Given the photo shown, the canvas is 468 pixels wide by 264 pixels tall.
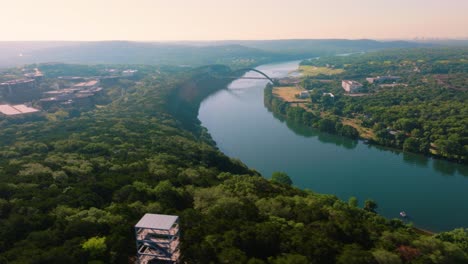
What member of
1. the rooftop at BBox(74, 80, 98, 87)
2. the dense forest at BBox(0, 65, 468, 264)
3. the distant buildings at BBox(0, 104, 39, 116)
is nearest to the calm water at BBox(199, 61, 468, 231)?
the dense forest at BBox(0, 65, 468, 264)

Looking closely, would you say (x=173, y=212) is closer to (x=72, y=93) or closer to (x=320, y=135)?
(x=320, y=135)

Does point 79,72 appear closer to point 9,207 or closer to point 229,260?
point 9,207

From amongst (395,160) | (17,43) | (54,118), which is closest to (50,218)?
(395,160)

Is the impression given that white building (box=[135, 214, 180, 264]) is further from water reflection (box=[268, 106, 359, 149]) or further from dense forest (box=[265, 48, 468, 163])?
water reflection (box=[268, 106, 359, 149])

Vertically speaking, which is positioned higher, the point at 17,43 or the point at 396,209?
the point at 17,43

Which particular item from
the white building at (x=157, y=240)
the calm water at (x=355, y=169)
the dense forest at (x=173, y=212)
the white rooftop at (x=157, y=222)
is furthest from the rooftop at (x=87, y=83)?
the white building at (x=157, y=240)

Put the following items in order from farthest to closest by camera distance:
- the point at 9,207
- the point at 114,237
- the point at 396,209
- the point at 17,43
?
the point at 17,43 < the point at 396,209 < the point at 9,207 < the point at 114,237
